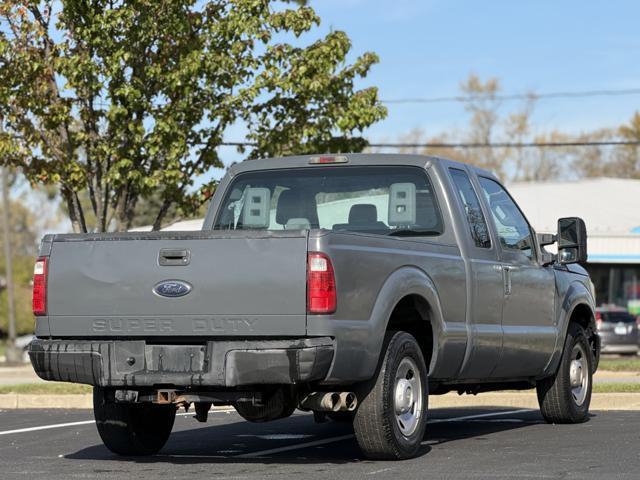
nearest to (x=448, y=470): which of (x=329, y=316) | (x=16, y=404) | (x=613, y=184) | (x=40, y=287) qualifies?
(x=329, y=316)

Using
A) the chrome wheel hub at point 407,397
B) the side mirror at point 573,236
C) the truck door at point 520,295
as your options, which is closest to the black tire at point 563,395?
the truck door at point 520,295

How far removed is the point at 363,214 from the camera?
974cm

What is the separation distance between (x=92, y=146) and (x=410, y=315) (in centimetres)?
1074

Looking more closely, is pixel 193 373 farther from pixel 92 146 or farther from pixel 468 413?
pixel 92 146

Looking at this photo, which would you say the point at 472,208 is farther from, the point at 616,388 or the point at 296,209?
the point at 616,388

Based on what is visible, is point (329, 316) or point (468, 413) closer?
point (329, 316)

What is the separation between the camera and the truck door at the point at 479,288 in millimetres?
9617

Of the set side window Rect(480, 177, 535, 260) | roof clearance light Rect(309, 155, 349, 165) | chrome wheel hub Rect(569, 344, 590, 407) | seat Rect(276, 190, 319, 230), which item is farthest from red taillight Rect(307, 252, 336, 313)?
chrome wheel hub Rect(569, 344, 590, 407)

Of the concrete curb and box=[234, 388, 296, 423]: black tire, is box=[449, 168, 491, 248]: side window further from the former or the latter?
the concrete curb

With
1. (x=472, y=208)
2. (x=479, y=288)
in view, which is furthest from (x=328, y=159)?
(x=479, y=288)

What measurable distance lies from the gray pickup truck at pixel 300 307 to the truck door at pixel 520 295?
5 cm

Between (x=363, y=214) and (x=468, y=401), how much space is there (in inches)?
202

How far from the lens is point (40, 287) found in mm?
8523

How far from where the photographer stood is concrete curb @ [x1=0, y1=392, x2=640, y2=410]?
13.6 m
